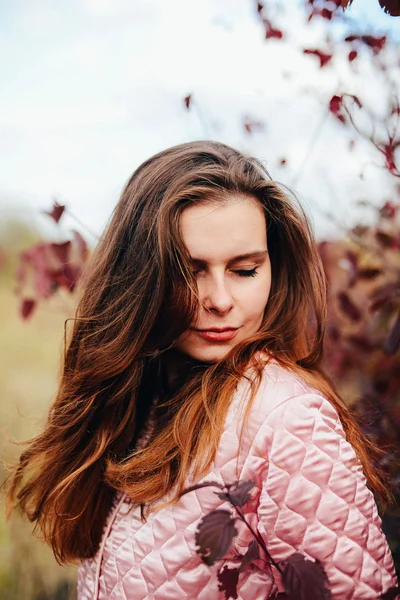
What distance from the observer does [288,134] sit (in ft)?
8.46

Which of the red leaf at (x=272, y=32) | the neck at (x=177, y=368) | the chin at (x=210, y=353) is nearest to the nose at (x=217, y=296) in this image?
the chin at (x=210, y=353)

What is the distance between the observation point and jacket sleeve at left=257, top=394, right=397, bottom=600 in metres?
1.19

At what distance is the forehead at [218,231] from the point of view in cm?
146

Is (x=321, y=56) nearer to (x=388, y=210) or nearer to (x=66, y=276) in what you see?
(x=388, y=210)

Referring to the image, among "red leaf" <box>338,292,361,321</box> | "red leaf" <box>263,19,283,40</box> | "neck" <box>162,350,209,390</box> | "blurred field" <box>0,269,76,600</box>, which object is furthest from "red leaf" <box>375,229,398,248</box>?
"blurred field" <box>0,269,76,600</box>

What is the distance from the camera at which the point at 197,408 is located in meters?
1.49

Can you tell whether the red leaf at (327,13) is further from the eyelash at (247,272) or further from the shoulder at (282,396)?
the shoulder at (282,396)

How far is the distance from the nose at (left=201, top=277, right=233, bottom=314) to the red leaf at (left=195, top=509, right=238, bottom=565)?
632 millimetres

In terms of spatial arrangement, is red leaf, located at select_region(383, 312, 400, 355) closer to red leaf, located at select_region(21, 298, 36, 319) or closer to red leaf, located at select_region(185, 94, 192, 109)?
red leaf, located at select_region(185, 94, 192, 109)

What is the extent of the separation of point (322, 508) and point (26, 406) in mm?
→ 3526

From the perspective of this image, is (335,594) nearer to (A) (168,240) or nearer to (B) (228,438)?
(B) (228,438)

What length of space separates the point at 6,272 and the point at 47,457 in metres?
6.96

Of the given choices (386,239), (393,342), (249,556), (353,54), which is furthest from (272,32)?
(249,556)

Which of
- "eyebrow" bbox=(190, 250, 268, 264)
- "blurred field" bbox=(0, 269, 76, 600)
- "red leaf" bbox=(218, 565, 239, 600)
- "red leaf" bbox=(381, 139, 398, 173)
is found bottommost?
"blurred field" bbox=(0, 269, 76, 600)
